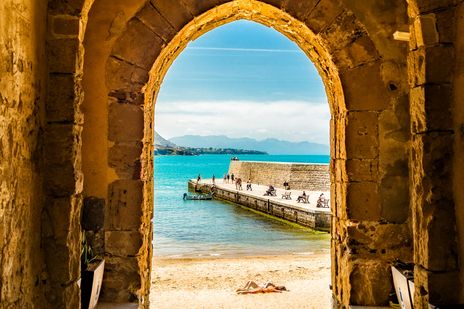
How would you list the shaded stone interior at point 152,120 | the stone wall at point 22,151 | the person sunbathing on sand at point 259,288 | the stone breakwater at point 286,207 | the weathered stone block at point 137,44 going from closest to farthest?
the stone wall at point 22,151 → the shaded stone interior at point 152,120 → the weathered stone block at point 137,44 → the person sunbathing on sand at point 259,288 → the stone breakwater at point 286,207

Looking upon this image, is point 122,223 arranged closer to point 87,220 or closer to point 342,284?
point 87,220

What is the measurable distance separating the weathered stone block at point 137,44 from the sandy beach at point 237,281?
15.7 ft

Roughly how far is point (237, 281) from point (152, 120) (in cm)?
613

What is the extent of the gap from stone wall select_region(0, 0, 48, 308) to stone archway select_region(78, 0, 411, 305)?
1.22 metres

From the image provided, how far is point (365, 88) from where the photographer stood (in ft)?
12.5

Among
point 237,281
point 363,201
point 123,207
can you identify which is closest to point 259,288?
point 237,281

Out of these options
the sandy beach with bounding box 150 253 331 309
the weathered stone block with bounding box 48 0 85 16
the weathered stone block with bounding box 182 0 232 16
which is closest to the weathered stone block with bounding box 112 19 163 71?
the weathered stone block with bounding box 182 0 232 16

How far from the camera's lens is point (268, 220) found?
22906 millimetres

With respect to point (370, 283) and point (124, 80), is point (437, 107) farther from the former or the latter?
point (124, 80)

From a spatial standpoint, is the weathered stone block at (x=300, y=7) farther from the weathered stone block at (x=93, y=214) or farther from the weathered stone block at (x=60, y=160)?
the weathered stone block at (x=93, y=214)

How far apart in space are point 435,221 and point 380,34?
2.01 m

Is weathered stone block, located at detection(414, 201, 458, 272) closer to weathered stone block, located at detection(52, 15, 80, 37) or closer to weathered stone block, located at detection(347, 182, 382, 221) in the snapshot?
weathered stone block, located at detection(347, 182, 382, 221)

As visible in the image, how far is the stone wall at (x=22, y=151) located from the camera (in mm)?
1970

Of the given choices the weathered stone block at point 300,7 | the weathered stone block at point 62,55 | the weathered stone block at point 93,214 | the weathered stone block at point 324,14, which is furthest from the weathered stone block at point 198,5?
the weathered stone block at point 93,214
